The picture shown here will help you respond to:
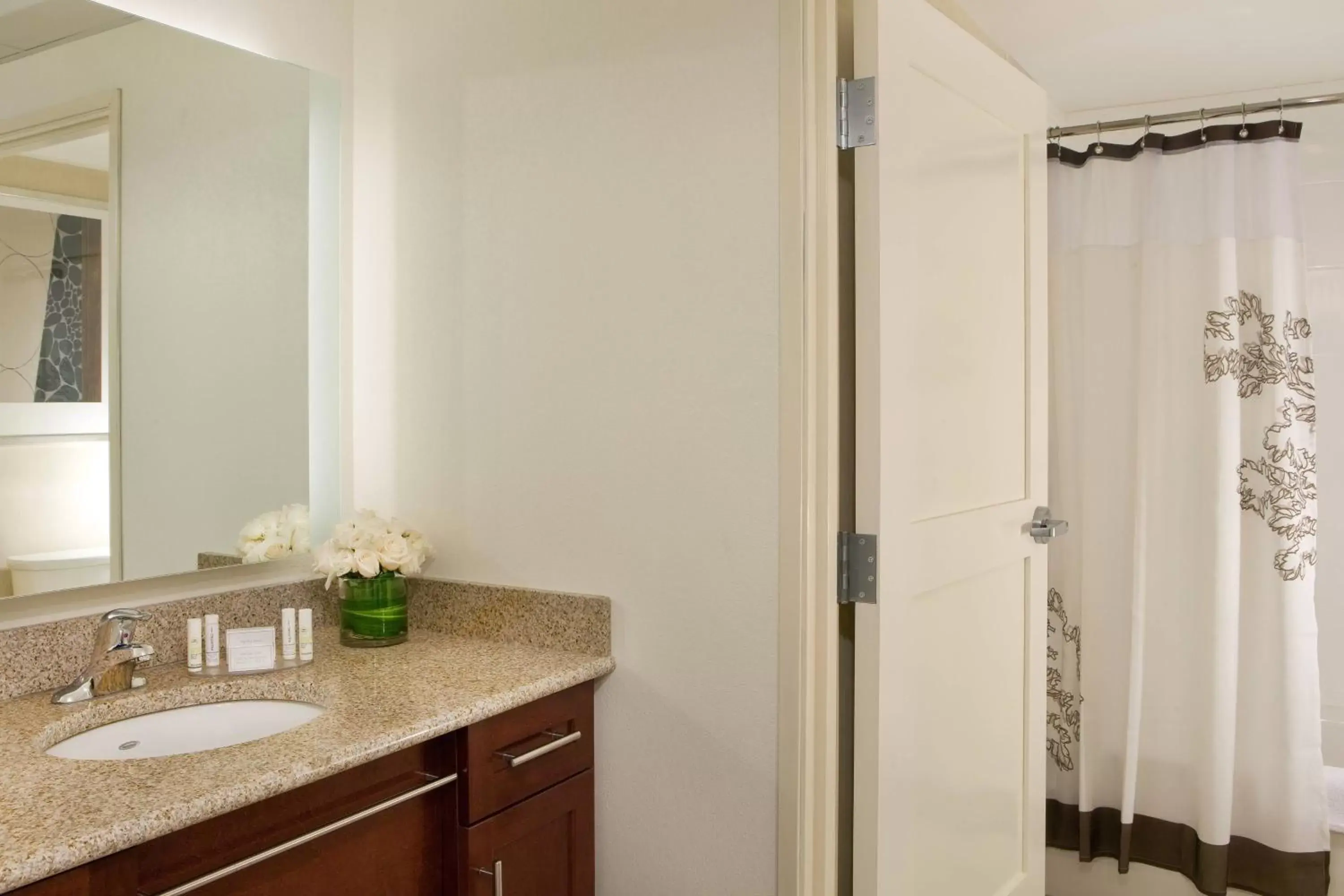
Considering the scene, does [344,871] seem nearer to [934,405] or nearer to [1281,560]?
[934,405]

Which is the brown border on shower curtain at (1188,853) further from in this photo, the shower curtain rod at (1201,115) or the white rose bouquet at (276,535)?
the white rose bouquet at (276,535)

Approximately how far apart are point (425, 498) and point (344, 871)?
82 centimetres

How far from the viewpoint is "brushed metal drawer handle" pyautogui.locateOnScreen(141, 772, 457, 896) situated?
118cm

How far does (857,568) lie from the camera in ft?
5.34

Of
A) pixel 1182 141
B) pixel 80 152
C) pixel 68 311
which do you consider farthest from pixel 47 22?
pixel 1182 141

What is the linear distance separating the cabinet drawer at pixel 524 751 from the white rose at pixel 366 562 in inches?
16.6

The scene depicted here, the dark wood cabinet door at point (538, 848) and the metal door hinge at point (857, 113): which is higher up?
the metal door hinge at point (857, 113)

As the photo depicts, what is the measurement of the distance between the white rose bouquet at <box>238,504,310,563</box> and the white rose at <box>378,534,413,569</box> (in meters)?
0.21

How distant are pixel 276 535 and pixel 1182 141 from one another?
2.33 metres

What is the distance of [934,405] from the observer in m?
1.76

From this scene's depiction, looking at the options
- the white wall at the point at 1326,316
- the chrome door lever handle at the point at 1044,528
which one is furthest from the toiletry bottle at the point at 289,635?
the white wall at the point at 1326,316

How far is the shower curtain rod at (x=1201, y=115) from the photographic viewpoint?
2496mm

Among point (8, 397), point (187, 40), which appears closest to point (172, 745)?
point (8, 397)

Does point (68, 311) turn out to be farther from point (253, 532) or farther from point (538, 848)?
point (538, 848)
